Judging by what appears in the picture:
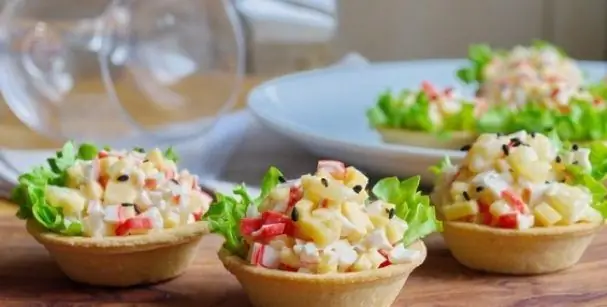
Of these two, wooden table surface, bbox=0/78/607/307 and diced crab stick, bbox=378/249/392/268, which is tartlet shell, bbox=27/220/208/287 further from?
diced crab stick, bbox=378/249/392/268

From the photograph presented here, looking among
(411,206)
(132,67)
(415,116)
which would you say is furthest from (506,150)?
(132,67)

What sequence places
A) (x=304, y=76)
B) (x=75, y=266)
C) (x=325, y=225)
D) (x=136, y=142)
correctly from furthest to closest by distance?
(x=304, y=76) → (x=136, y=142) → (x=75, y=266) → (x=325, y=225)

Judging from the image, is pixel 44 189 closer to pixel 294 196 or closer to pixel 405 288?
pixel 294 196

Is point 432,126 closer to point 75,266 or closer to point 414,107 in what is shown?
point 414,107

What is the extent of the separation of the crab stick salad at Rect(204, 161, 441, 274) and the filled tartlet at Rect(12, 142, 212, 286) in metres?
0.08

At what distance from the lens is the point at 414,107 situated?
1.86m

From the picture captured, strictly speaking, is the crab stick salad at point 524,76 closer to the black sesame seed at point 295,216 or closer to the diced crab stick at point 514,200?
the diced crab stick at point 514,200

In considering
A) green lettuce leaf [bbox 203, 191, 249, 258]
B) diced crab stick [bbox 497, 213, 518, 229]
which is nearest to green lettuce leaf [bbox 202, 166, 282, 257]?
green lettuce leaf [bbox 203, 191, 249, 258]

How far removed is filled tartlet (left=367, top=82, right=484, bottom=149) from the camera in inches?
71.7

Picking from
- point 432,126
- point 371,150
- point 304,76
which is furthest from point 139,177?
point 304,76

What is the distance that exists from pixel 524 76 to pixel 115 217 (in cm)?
110

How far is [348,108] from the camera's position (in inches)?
83.6

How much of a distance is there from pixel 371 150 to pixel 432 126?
1.19 feet

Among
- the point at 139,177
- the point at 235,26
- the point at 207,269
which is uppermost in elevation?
the point at 235,26
